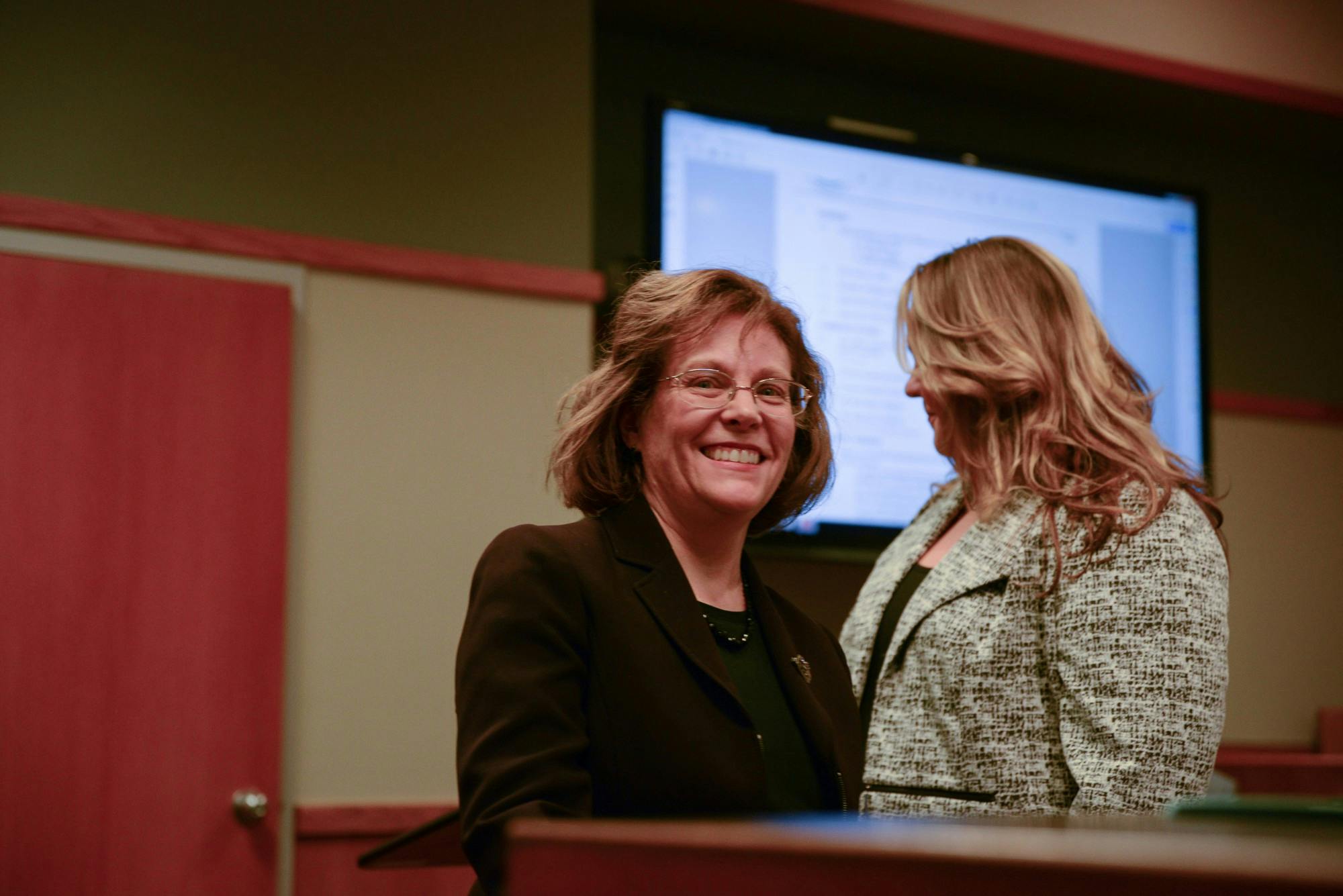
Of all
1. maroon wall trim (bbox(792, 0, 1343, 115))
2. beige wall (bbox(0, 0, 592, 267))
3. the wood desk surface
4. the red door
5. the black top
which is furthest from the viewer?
maroon wall trim (bbox(792, 0, 1343, 115))

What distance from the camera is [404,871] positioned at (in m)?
2.61

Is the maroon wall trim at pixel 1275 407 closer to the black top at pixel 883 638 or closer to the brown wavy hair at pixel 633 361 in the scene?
the black top at pixel 883 638

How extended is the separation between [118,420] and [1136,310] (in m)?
2.60

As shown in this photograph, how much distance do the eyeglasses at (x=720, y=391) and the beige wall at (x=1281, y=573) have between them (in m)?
Result: 2.59

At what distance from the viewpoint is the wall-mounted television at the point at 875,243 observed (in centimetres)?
308

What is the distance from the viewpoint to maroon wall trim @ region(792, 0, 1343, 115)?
327 centimetres

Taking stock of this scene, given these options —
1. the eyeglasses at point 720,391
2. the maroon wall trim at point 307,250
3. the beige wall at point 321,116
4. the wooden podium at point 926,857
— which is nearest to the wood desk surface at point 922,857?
the wooden podium at point 926,857

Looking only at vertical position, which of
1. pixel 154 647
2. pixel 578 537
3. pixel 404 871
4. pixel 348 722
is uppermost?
pixel 578 537

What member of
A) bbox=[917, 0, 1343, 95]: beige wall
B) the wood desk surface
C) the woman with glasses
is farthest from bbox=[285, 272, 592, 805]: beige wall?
the wood desk surface

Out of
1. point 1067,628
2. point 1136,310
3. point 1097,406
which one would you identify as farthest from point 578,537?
point 1136,310

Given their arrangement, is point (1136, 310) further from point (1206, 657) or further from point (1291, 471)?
point (1206, 657)

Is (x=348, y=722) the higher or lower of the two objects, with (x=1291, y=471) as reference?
lower

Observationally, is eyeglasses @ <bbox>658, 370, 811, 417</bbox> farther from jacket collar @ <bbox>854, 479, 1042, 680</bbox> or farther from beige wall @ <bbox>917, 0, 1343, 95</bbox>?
beige wall @ <bbox>917, 0, 1343, 95</bbox>

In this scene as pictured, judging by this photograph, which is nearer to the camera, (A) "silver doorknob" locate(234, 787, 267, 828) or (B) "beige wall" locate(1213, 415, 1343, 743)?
(A) "silver doorknob" locate(234, 787, 267, 828)
